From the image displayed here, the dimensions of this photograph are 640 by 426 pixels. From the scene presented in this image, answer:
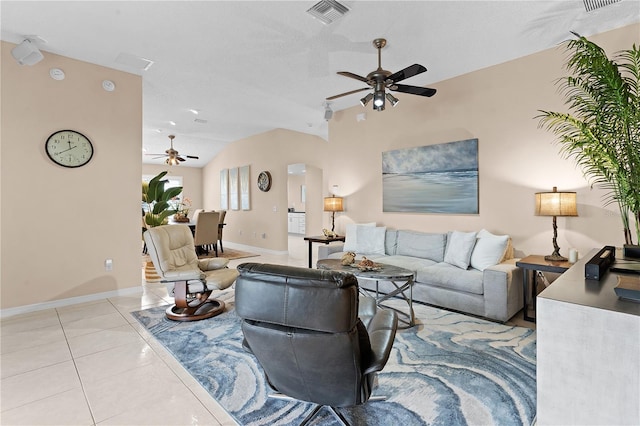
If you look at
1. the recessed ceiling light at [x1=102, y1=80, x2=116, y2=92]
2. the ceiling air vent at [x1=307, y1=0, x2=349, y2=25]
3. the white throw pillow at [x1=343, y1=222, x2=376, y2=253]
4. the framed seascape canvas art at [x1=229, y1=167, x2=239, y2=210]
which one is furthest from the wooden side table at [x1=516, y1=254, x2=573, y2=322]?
the framed seascape canvas art at [x1=229, y1=167, x2=239, y2=210]

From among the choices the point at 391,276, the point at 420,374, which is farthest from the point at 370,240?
the point at 420,374

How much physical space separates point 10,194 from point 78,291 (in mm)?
1289

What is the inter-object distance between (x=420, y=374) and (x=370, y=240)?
2655 millimetres

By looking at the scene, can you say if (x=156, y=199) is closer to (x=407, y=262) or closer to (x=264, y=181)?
(x=264, y=181)

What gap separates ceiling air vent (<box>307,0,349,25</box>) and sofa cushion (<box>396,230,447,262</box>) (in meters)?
2.82

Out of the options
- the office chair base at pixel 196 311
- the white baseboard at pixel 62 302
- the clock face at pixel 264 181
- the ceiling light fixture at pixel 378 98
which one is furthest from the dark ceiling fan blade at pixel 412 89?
the clock face at pixel 264 181

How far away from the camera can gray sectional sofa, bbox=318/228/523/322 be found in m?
3.20

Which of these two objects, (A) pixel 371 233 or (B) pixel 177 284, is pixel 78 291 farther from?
(A) pixel 371 233

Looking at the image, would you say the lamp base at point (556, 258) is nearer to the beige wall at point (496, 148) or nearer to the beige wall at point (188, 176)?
the beige wall at point (496, 148)

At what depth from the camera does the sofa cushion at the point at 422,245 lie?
4.20 m

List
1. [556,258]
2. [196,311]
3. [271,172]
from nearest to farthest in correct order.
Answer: [556,258]
[196,311]
[271,172]

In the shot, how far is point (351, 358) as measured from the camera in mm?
1395

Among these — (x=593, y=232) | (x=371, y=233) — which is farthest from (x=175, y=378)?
(x=593, y=232)

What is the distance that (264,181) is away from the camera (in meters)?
7.81
